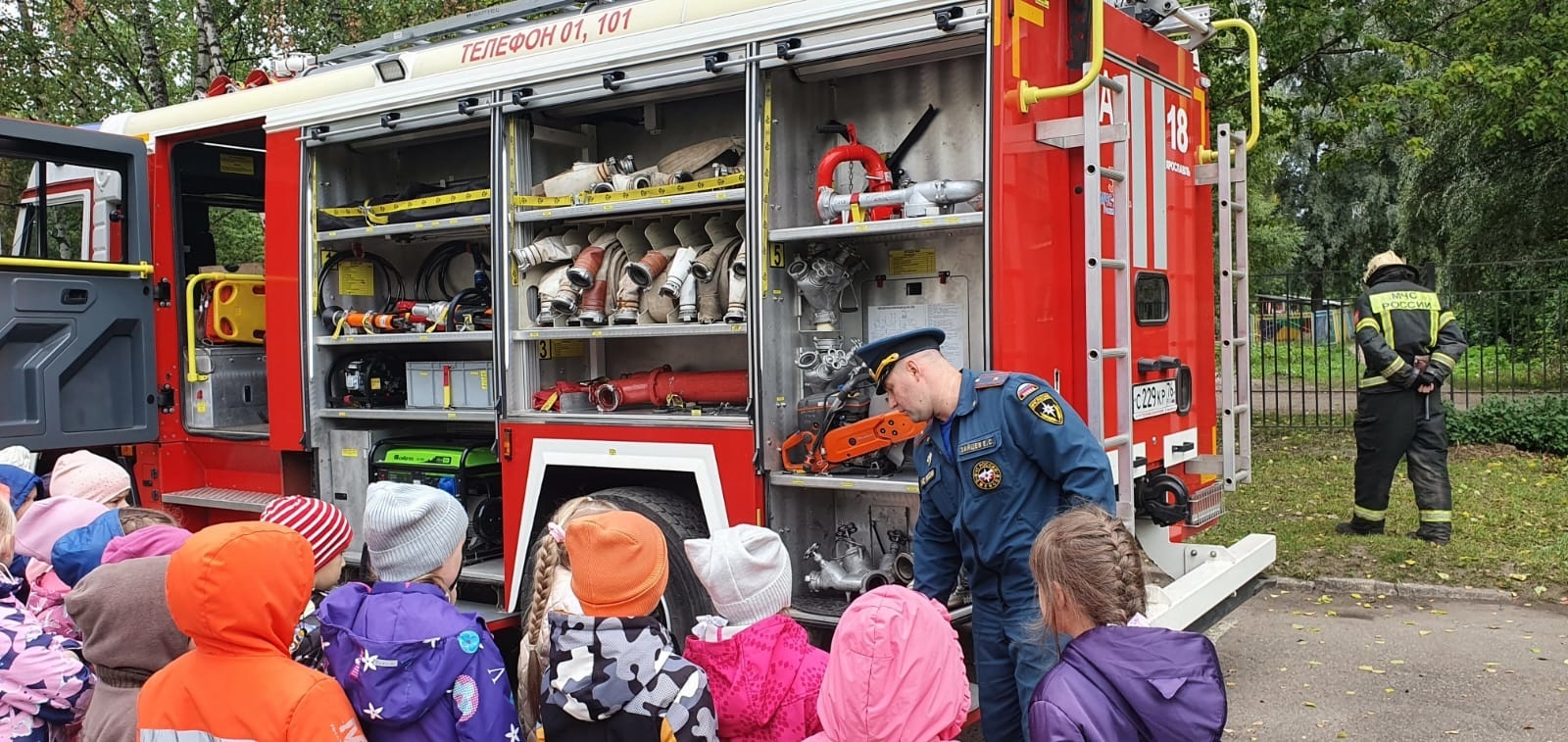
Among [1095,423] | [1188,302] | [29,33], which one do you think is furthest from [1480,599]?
[29,33]

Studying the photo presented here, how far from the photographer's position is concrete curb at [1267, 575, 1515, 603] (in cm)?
678

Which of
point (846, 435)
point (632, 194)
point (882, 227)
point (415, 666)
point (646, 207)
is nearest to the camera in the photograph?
point (415, 666)

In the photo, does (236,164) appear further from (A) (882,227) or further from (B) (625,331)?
(A) (882,227)

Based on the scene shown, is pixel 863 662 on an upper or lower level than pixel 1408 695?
upper

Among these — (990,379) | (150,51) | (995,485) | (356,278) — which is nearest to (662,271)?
(356,278)

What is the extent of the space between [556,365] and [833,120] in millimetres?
1840

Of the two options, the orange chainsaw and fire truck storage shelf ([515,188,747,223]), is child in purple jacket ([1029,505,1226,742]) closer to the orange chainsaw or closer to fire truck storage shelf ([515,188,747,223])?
the orange chainsaw

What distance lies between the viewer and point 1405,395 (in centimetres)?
783

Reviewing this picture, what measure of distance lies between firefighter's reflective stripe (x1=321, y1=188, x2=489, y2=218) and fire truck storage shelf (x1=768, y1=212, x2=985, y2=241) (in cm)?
180

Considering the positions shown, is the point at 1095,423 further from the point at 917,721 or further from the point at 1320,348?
the point at 1320,348

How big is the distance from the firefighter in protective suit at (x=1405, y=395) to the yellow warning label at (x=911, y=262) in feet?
14.2

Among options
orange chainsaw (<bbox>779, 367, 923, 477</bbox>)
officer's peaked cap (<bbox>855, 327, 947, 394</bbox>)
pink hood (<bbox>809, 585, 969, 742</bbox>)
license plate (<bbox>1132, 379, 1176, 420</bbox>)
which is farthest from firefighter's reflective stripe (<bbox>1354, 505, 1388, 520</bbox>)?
pink hood (<bbox>809, 585, 969, 742</bbox>)

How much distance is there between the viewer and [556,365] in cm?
587

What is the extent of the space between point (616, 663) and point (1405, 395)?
693 centimetres
